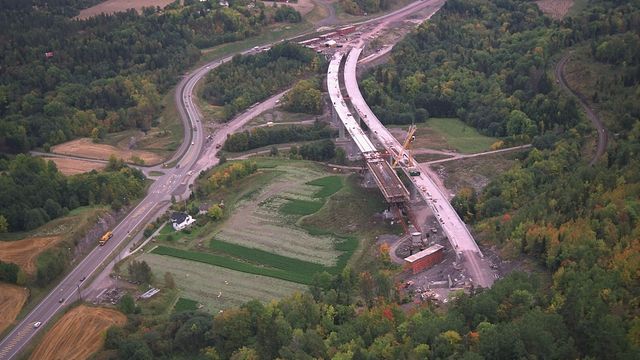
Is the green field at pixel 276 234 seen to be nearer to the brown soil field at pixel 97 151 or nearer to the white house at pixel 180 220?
the white house at pixel 180 220

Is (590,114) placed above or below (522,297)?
below

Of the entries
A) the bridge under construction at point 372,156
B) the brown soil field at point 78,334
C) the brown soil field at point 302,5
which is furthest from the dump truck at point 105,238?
the brown soil field at point 302,5

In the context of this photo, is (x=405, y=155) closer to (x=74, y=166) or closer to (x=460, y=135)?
(x=460, y=135)

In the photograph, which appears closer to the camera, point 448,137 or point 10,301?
point 10,301

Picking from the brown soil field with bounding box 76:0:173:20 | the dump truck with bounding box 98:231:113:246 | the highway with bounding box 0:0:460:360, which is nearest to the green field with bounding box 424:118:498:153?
the highway with bounding box 0:0:460:360

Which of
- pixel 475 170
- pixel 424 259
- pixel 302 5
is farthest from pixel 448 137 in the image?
pixel 302 5
